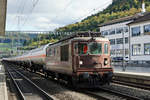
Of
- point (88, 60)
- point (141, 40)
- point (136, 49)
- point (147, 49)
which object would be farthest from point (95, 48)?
point (136, 49)

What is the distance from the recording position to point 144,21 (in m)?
48.7

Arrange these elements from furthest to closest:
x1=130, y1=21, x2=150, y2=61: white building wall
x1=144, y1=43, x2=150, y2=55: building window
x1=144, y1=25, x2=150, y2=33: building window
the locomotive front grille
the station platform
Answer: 1. x1=144, y1=25, x2=150, y2=33: building window
2. x1=130, y1=21, x2=150, y2=61: white building wall
3. x1=144, y1=43, x2=150, y2=55: building window
4. the station platform
5. the locomotive front grille

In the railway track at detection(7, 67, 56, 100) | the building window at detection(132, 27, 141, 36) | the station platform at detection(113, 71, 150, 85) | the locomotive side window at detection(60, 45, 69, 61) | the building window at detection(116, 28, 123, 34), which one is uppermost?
the building window at detection(116, 28, 123, 34)

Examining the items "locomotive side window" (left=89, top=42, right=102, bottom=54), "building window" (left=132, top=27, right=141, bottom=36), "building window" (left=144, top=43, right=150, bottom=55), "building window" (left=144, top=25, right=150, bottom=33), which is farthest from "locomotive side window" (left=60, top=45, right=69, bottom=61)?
"building window" (left=132, top=27, right=141, bottom=36)

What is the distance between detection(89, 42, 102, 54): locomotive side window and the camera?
1486cm

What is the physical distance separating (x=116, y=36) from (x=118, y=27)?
93.9 inches

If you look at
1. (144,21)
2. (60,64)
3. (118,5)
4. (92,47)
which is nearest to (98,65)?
(92,47)

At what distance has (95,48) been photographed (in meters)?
14.9

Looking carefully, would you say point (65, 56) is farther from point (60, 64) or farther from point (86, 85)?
point (86, 85)

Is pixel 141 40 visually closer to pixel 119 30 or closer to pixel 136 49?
pixel 136 49

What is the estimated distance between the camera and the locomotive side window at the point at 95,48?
14858 millimetres

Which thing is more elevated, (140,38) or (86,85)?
(140,38)

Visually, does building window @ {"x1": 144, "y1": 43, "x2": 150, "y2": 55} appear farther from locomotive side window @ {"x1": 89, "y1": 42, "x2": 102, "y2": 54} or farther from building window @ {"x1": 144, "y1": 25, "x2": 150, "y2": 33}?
locomotive side window @ {"x1": 89, "y1": 42, "x2": 102, "y2": 54}

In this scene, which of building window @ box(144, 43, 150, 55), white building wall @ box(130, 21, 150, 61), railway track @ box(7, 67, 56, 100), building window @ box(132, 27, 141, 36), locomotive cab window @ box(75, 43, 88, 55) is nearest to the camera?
railway track @ box(7, 67, 56, 100)
